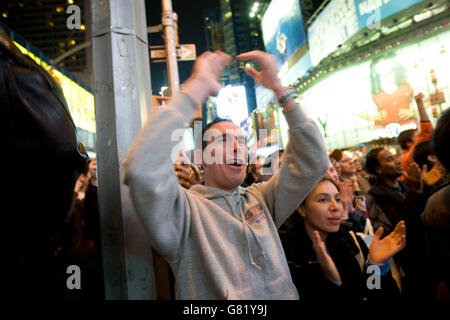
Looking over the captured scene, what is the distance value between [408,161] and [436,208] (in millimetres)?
3239

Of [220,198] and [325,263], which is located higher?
[220,198]

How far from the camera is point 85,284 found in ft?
9.95

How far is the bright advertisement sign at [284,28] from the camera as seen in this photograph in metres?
21.7

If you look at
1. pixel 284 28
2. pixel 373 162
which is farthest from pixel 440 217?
pixel 284 28

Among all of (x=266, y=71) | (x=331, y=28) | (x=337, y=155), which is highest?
(x=331, y=28)

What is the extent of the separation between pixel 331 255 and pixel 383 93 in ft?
60.1

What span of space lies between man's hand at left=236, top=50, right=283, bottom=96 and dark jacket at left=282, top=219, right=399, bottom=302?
1.33 metres

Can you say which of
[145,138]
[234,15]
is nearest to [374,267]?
[145,138]

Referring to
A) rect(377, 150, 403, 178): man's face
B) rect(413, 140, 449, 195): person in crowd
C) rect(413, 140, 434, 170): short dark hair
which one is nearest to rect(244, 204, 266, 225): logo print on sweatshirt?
rect(377, 150, 403, 178): man's face

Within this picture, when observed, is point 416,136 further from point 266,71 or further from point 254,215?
point 254,215

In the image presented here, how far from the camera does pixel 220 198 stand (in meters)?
1.78

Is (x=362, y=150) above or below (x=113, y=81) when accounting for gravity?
above
